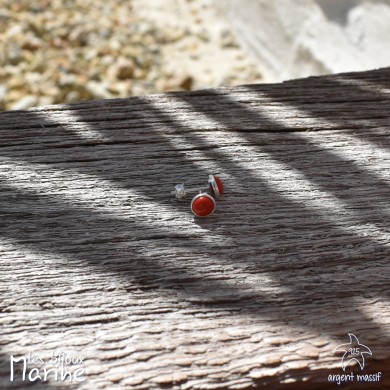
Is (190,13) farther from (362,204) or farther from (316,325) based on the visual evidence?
(316,325)

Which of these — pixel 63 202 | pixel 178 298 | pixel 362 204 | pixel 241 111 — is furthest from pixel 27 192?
pixel 362 204

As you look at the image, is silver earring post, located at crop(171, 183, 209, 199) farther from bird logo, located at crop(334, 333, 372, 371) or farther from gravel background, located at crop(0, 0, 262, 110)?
gravel background, located at crop(0, 0, 262, 110)

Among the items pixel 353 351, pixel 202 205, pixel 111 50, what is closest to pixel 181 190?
pixel 202 205

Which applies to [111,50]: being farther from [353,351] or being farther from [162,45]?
[353,351]

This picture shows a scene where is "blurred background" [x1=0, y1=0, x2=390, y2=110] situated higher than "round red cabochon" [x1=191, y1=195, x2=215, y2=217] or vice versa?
"blurred background" [x1=0, y1=0, x2=390, y2=110]

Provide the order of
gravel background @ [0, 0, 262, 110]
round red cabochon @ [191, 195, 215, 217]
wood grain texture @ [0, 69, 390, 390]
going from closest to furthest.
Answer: wood grain texture @ [0, 69, 390, 390], round red cabochon @ [191, 195, 215, 217], gravel background @ [0, 0, 262, 110]

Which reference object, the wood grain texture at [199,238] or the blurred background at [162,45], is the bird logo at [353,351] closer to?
the wood grain texture at [199,238]

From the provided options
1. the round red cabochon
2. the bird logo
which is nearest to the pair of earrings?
the round red cabochon
